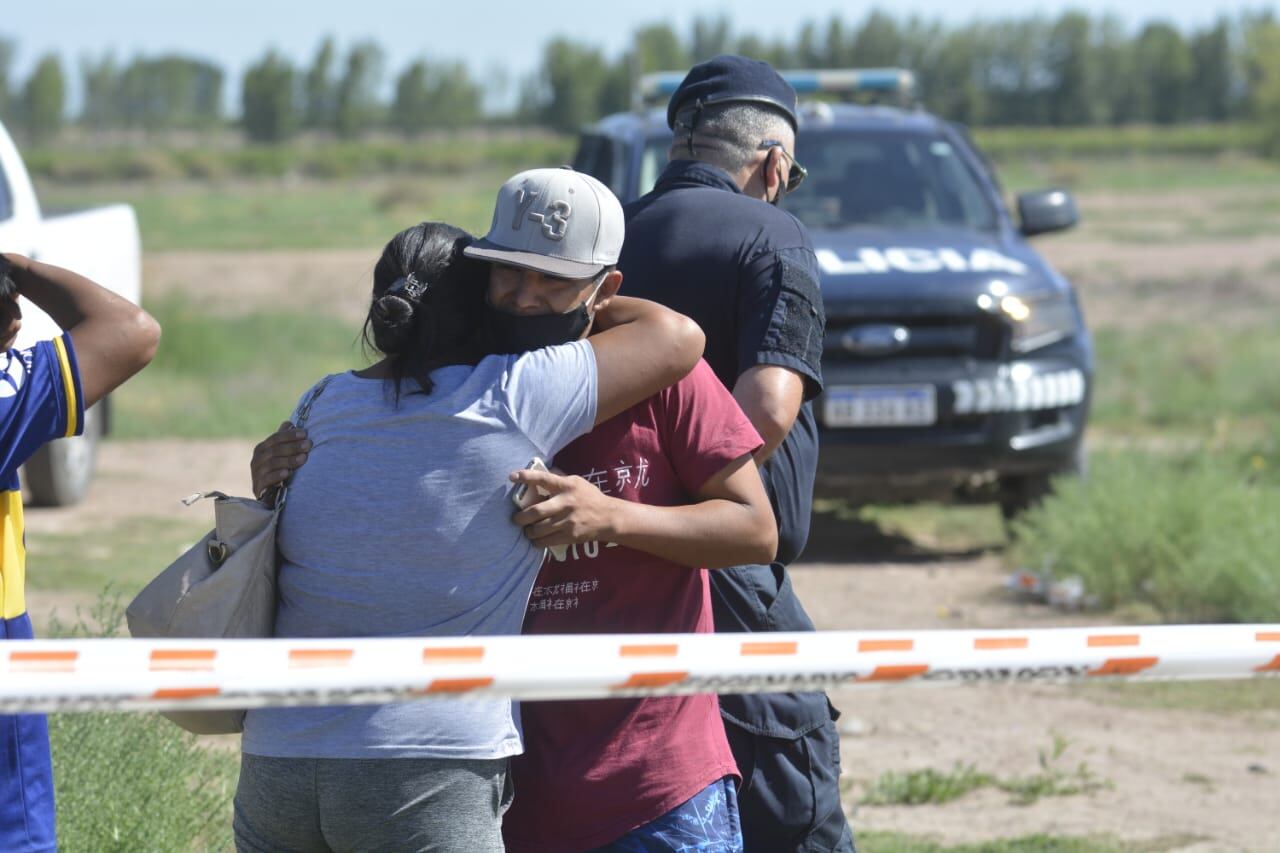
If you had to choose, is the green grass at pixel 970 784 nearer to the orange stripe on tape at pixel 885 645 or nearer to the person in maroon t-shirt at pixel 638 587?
the person in maroon t-shirt at pixel 638 587

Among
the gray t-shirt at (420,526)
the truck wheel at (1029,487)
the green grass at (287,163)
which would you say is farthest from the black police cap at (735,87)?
the green grass at (287,163)

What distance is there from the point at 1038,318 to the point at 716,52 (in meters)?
103

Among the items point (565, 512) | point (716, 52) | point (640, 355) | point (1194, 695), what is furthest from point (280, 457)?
point (716, 52)

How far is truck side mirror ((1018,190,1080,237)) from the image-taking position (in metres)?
7.55

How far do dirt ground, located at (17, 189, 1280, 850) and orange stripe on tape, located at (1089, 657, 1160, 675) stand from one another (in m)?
1.27

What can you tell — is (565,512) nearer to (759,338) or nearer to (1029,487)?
(759,338)

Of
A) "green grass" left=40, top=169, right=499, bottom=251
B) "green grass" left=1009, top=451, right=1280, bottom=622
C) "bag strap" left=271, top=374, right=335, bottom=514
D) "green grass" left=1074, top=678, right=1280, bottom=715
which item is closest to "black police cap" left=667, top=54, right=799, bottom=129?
"bag strap" left=271, top=374, right=335, bottom=514

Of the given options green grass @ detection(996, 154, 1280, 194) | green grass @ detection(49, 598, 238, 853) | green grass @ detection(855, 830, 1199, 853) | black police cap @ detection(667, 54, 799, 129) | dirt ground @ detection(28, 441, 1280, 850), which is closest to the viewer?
black police cap @ detection(667, 54, 799, 129)

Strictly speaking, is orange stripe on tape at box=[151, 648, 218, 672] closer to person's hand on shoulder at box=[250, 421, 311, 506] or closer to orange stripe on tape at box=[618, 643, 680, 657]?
person's hand on shoulder at box=[250, 421, 311, 506]

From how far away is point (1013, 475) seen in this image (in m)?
8.21

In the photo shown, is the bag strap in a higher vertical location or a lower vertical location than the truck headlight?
higher

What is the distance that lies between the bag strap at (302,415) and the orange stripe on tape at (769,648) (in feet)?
2.26

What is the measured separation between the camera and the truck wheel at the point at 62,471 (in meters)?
8.77

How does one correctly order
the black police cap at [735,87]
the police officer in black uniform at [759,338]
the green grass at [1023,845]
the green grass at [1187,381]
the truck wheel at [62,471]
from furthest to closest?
1. the green grass at [1187,381]
2. the truck wheel at [62,471]
3. the green grass at [1023,845]
4. the black police cap at [735,87]
5. the police officer in black uniform at [759,338]
